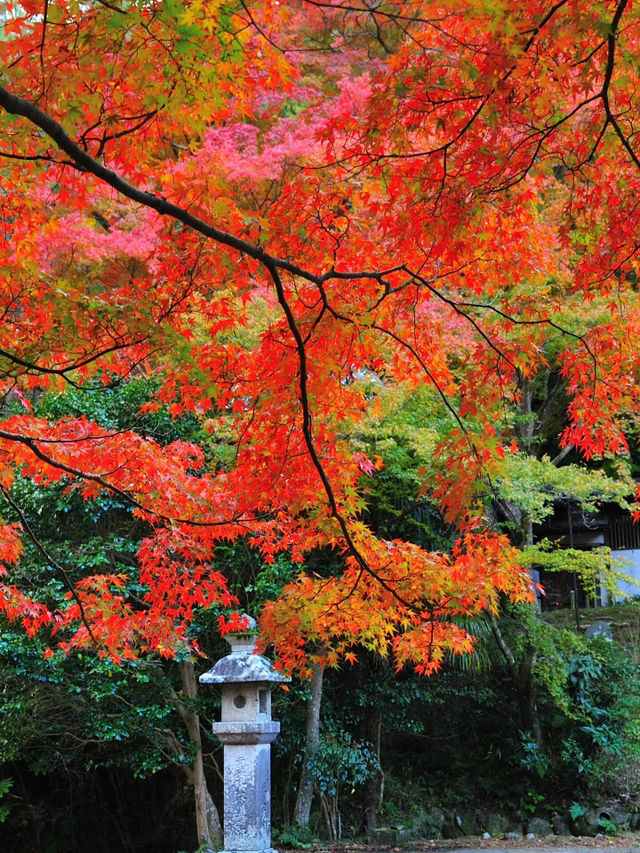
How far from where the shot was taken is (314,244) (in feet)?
12.5

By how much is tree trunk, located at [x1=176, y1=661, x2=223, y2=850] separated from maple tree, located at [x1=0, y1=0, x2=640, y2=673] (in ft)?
7.13

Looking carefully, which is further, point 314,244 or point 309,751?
point 309,751

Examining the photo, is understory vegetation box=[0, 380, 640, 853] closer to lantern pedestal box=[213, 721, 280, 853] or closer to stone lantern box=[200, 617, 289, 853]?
stone lantern box=[200, 617, 289, 853]

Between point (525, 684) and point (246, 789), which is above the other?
point (525, 684)

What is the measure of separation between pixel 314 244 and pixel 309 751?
562 cm

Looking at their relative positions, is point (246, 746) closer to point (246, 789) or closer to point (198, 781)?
point (246, 789)

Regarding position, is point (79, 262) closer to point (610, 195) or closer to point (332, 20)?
point (332, 20)

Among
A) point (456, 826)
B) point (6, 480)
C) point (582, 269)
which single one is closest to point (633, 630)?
point (456, 826)

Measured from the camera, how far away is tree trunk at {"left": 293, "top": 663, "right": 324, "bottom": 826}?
777 cm

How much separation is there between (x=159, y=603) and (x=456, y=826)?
5221 mm

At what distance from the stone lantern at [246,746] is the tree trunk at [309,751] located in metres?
2.38

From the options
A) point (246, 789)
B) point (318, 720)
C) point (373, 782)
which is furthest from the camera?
point (373, 782)

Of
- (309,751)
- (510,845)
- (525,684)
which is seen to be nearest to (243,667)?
(309,751)

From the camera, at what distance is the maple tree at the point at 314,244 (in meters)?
2.76
